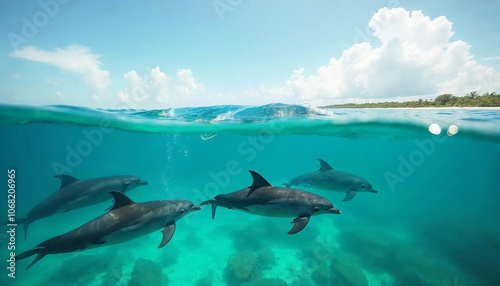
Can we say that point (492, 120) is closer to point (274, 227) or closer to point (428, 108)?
point (428, 108)

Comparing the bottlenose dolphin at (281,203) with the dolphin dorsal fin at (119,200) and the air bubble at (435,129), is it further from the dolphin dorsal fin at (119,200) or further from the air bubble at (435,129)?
the air bubble at (435,129)

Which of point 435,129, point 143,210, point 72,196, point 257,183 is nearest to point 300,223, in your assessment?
point 257,183

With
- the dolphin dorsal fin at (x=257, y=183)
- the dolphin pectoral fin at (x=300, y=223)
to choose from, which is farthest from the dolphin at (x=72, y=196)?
the dolphin pectoral fin at (x=300, y=223)

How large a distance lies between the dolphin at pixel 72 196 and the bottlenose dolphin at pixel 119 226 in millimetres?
2722

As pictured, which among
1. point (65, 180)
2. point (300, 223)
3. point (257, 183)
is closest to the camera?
point (300, 223)

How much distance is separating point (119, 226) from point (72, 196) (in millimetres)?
3341

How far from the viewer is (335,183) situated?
8.00 meters

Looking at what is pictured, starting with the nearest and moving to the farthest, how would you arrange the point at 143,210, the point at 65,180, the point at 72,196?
the point at 143,210 → the point at 72,196 → the point at 65,180

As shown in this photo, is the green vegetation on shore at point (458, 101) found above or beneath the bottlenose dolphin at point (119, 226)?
above

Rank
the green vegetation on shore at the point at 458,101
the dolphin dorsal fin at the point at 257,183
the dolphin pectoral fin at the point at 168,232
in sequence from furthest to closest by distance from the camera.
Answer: the green vegetation on shore at the point at 458,101
the dolphin dorsal fin at the point at 257,183
the dolphin pectoral fin at the point at 168,232

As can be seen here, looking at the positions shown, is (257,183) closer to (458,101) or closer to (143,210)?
(143,210)

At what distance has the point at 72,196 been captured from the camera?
261 inches

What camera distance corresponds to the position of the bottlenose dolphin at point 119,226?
4219 millimetres

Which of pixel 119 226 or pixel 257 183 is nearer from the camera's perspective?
pixel 119 226
